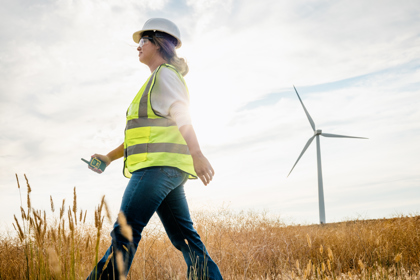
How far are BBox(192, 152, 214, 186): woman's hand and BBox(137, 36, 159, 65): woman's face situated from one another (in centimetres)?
97

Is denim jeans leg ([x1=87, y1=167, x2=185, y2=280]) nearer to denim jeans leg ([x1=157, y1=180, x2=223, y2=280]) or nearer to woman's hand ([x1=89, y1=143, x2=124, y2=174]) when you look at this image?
denim jeans leg ([x1=157, y1=180, x2=223, y2=280])

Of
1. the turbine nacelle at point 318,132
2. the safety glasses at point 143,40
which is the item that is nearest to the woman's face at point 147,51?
the safety glasses at point 143,40

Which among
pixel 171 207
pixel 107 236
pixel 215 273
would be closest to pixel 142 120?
pixel 171 207

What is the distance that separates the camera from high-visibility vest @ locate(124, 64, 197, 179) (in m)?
2.23

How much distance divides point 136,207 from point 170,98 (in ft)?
2.37

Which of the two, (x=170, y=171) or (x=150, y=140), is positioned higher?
(x=150, y=140)

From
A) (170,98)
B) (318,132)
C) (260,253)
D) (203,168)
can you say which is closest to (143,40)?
(170,98)

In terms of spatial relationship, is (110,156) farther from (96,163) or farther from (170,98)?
(170,98)

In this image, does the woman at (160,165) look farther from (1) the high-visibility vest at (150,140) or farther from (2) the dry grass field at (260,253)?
(2) the dry grass field at (260,253)

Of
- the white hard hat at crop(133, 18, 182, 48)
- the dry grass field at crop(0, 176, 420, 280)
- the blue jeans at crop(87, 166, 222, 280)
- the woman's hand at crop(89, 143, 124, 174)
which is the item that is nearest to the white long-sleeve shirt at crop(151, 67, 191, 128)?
the blue jeans at crop(87, 166, 222, 280)

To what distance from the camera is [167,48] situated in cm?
272

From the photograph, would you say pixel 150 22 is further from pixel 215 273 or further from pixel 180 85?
pixel 215 273

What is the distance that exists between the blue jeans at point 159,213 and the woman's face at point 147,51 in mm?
927

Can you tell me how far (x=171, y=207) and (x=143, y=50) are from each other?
1202mm
